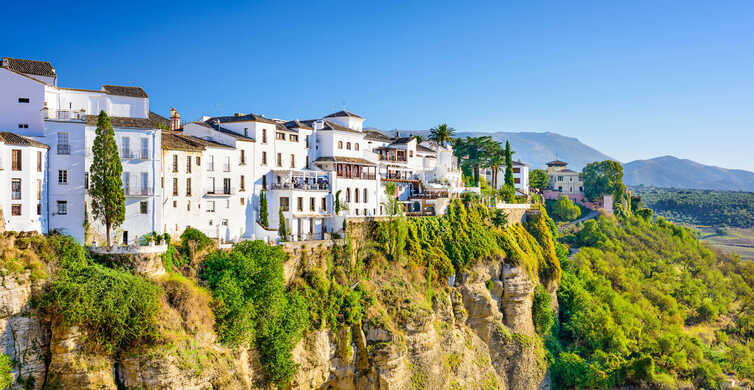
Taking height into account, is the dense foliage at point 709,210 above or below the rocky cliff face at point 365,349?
above

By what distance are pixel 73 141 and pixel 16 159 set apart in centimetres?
350

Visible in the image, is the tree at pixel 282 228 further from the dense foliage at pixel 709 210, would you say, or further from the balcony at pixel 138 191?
the dense foliage at pixel 709 210

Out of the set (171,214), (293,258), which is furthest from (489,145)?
(171,214)

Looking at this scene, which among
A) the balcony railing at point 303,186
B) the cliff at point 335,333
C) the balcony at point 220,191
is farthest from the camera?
the balcony railing at point 303,186

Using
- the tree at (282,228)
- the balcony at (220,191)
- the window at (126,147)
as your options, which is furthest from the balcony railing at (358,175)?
→ the window at (126,147)

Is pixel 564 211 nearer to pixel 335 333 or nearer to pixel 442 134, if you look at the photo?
pixel 442 134

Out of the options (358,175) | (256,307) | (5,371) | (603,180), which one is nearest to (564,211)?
(603,180)

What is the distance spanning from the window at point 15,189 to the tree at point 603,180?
296 ft

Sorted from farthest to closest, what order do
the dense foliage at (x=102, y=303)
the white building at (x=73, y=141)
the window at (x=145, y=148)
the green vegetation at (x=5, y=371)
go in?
the window at (x=145, y=148), the white building at (x=73, y=141), the dense foliage at (x=102, y=303), the green vegetation at (x=5, y=371)

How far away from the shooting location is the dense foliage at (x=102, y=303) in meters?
30.9

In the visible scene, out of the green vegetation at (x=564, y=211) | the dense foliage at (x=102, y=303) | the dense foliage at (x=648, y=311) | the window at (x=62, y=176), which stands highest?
the window at (x=62, y=176)

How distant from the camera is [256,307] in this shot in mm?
37844

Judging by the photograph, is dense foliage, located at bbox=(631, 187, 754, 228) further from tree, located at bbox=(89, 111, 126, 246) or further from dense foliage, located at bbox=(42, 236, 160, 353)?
dense foliage, located at bbox=(42, 236, 160, 353)

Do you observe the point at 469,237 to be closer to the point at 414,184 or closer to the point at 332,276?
the point at 414,184
